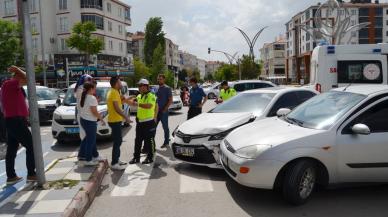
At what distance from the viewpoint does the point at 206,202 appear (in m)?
5.33

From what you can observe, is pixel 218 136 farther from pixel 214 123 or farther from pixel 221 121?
pixel 221 121

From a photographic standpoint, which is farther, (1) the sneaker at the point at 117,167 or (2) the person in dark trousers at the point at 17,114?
(1) the sneaker at the point at 117,167

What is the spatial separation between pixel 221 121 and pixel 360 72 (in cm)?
731

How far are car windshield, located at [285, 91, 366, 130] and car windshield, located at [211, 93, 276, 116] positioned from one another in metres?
1.60

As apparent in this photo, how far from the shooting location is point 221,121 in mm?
7211

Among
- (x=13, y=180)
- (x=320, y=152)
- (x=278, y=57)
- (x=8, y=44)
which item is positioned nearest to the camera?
(x=320, y=152)

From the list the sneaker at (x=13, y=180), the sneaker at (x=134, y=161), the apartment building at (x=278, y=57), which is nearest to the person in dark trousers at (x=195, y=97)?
the sneaker at (x=134, y=161)

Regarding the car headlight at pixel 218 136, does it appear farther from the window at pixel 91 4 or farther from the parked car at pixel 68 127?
the window at pixel 91 4

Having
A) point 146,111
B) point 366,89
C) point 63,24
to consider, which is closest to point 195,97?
point 146,111

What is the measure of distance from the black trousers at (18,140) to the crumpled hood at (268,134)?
3.14 m

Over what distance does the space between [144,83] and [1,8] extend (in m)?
56.2

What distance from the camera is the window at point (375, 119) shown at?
5160mm

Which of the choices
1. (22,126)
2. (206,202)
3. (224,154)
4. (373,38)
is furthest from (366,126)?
(373,38)

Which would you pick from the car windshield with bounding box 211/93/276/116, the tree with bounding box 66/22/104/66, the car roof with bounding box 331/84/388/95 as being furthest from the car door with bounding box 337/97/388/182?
the tree with bounding box 66/22/104/66
